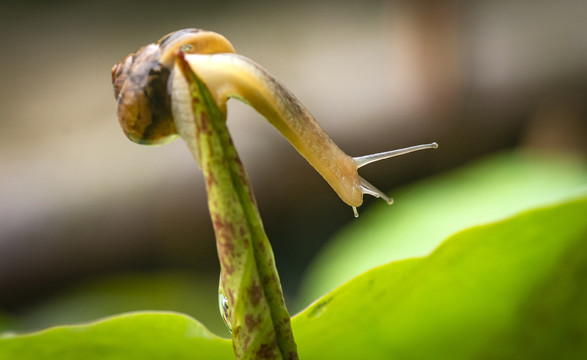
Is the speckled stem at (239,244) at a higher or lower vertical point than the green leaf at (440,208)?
higher

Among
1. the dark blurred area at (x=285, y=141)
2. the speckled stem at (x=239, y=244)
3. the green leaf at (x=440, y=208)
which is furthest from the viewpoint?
the dark blurred area at (x=285, y=141)

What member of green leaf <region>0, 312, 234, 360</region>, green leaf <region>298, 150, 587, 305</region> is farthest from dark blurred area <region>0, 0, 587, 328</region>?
green leaf <region>0, 312, 234, 360</region>

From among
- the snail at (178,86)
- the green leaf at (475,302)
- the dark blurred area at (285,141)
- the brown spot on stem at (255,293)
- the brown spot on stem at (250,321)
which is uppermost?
the snail at (178,86)

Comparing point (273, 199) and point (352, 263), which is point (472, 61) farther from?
point (352, 263)

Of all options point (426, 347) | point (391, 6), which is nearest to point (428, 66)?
point (391, 6)

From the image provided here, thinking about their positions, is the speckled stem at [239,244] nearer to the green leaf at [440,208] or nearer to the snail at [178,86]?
the snail at [178,86]

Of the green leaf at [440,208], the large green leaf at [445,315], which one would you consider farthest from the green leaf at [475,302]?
the green leaf at [440,208]
